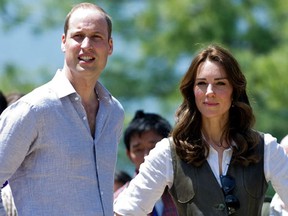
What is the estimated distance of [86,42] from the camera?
4637mm

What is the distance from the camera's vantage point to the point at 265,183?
5098mm

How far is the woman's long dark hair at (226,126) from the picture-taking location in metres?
5.10

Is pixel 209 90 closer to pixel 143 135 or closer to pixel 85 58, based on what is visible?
pixel 85 58

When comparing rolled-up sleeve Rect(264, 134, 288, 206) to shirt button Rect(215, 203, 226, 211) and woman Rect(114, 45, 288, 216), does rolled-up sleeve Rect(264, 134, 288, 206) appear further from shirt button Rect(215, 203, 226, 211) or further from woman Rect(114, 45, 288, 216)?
shirt button Rect(215, 203, 226, 211)

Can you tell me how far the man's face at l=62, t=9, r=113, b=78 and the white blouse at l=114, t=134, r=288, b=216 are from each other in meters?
0.66

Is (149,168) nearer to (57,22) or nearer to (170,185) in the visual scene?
(170,185)

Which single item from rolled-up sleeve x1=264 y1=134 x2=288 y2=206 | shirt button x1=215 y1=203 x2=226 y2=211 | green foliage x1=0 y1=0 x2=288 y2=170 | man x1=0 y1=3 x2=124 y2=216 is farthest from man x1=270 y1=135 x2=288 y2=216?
green foliage x1=0 y1=0 x2=288 y2=170

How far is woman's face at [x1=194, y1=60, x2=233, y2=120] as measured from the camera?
5.14 m

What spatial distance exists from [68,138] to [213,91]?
37.1 inches

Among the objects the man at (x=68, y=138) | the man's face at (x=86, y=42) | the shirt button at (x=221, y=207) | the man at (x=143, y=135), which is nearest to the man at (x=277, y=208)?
the shirt button at (x=221, y=207)

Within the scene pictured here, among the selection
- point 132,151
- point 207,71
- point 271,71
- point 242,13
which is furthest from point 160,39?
point 207,71

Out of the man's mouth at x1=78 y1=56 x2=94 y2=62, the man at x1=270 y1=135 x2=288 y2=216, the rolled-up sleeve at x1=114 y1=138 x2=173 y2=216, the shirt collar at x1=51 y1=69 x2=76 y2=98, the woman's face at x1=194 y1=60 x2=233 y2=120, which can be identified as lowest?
the man at x1=270 y1=135 x2=288 y2=216

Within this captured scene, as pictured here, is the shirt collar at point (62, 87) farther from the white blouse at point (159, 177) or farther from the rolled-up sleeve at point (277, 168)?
the rolled-up sleeve at point (277, 168)

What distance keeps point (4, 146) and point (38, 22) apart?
53.5ft
